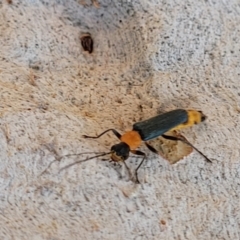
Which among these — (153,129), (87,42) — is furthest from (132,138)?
(87,42)

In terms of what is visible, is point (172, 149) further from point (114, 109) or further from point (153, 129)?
point (114, 109)

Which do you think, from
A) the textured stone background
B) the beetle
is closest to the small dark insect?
the textured stone background

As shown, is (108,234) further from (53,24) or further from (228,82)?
(53,24)

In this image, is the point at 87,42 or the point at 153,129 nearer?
the point at 153,129

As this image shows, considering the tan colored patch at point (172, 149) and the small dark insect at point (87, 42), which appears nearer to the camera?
the tan colored patch at point (172, 149)

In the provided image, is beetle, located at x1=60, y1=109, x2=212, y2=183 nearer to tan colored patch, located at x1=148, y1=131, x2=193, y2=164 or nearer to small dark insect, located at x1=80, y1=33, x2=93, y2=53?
tan colored patch, located at x1=148, y1=131, x2=193, y2=164

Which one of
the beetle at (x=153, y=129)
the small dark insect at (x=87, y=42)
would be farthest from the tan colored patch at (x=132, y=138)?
the small dark insect at (x=87, y=42)

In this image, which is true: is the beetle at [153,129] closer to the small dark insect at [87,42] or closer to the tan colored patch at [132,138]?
the tan colored patch at [132,138]
